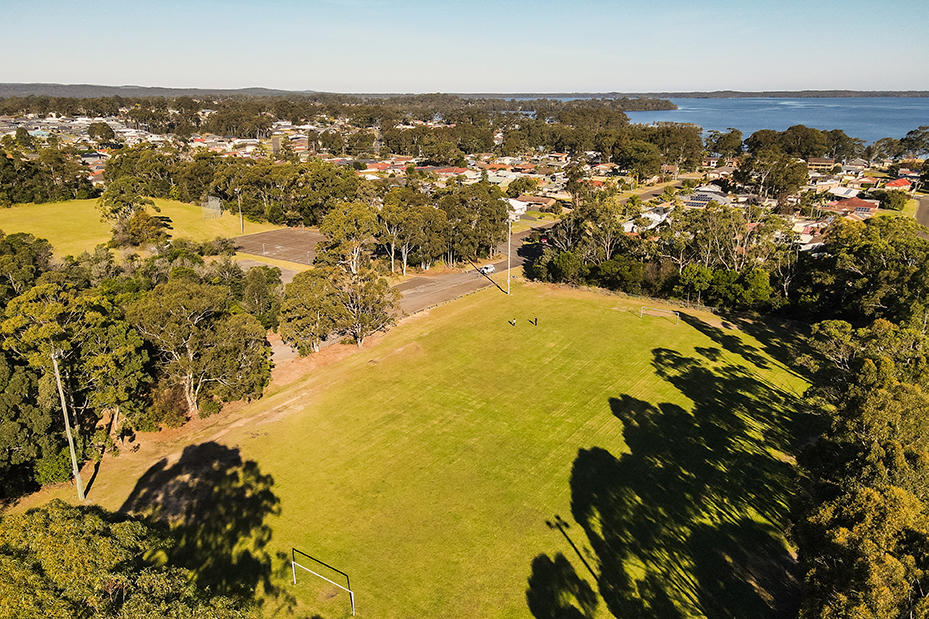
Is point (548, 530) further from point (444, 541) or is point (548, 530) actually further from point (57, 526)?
point (57, 526)

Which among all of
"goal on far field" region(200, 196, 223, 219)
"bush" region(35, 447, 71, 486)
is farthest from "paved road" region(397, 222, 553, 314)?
"goal on far field" region(200, 196, 223, 219)

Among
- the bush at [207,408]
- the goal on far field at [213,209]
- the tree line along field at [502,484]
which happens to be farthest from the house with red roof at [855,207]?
the goal on far field at [213,209]

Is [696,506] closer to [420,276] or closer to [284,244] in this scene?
[420,276]

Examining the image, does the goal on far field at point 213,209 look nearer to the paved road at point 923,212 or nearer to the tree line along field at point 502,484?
the tree line along field at point 502,484

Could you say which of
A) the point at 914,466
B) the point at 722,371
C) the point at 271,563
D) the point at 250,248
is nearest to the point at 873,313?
the point at 722,371

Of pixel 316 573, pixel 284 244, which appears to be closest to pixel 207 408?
pixel 316 573
